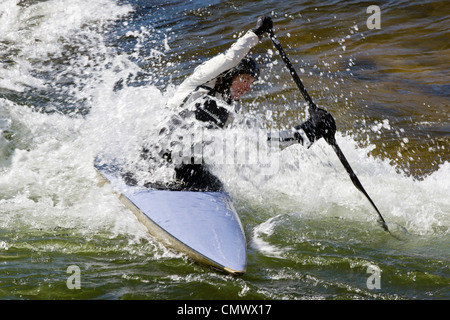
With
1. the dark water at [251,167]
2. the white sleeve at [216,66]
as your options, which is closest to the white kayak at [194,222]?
the dark water at [251,167]

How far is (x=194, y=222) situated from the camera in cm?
346

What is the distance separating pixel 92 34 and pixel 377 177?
7.07 metres

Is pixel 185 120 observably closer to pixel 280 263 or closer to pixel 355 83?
pixel 280 263

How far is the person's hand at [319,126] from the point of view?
3934 mm

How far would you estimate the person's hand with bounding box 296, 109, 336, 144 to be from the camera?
155 inches

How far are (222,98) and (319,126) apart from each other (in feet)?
2.69

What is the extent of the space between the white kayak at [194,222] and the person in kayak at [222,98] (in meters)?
0.26

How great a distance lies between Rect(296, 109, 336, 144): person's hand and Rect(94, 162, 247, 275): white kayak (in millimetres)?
862

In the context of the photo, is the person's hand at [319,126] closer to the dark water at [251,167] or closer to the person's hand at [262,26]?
the dark water at [251,167]

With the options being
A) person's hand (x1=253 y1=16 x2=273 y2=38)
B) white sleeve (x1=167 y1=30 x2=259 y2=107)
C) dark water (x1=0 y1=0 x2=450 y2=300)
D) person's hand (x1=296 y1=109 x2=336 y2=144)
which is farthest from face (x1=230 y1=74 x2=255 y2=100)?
dark water (x1=0 y1=0 x2=450 y2=300)

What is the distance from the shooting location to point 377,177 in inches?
191

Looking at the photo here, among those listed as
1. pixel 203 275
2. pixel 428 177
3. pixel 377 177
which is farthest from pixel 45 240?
pixel 428 177

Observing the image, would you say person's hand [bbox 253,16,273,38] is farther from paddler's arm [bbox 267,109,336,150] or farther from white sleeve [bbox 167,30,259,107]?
paddler's arm [bbox 267,109,336,150]
